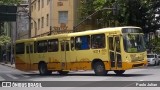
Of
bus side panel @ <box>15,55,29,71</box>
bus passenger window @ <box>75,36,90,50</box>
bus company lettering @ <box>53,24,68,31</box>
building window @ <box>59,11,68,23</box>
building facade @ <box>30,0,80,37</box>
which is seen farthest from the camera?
building window @ <box>59,11,68,23</box>

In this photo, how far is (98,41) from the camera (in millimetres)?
23891

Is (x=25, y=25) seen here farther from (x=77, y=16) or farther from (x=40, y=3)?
(x=77, y=16)

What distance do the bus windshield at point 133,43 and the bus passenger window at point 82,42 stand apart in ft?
9.03

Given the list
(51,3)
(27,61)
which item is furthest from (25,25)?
(27,61)

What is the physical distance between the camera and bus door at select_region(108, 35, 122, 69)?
74.4ft

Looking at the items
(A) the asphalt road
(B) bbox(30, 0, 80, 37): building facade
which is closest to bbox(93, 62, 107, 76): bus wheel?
(A) the asphalt road

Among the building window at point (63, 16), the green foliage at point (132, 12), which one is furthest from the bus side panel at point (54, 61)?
the building window at point (63, 16)

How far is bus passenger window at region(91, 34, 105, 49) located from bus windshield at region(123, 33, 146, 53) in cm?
145

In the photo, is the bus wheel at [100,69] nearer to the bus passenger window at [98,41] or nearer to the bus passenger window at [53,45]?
the bus passenger window at [98,41]

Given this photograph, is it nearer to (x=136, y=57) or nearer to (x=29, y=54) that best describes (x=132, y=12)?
(x=29, y=54)

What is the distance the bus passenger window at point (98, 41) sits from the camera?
2350 cm

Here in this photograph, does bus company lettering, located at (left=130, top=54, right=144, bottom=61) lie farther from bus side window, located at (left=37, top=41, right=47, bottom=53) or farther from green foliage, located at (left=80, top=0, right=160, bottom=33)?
green foliage, located at (left=80, top=0, right=160, bottom=33)

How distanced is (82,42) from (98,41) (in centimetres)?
138

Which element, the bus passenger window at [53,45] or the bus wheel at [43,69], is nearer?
the bus passenger window at [53,45]
